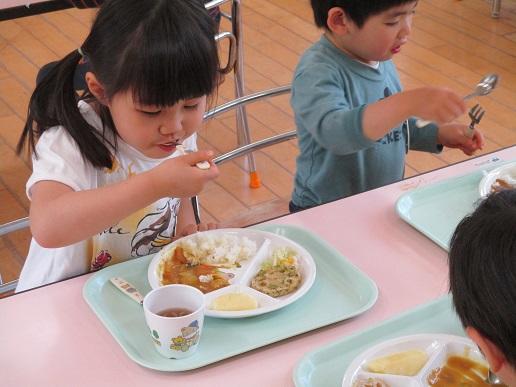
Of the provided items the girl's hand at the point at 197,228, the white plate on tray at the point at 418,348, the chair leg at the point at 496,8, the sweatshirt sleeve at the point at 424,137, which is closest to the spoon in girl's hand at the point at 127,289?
the girl's hand at the point at 197,228

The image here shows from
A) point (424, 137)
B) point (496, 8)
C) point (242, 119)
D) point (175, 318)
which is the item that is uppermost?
point (175, 318)

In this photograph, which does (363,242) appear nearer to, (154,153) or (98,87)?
(154,153)

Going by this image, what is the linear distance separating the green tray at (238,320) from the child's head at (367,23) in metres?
0.48

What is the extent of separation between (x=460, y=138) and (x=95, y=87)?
31.7 inches

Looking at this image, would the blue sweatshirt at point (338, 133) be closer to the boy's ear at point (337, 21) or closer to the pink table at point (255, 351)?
the boy's ear at point (337, 21)

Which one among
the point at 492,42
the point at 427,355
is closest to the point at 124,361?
the point at 427,355

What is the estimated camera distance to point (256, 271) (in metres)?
1.26

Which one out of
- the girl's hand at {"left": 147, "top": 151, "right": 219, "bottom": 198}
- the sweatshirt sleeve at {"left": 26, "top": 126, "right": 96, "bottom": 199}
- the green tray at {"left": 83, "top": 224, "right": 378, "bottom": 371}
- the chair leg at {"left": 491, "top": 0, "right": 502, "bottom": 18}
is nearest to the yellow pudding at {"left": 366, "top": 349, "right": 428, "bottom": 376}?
the green tray at {"left": 83, "top": 224, "right": 378, "bottom": 371}

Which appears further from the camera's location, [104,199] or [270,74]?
[270,74]

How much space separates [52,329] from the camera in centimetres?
112

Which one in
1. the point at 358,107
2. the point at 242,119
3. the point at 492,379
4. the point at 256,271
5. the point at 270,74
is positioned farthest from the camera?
the point at 270,74

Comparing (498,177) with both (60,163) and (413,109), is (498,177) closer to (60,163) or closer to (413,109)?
(413,109)

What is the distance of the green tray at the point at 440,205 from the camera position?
133cm

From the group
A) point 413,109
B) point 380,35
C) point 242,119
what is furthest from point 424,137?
point 242,119
